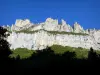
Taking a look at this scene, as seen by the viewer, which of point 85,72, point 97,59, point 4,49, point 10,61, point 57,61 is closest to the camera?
point 85,72

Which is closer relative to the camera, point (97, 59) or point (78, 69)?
point (78, 69)

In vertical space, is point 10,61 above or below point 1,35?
below

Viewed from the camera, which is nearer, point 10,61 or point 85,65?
point 85,65

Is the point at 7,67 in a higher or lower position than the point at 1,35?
lower

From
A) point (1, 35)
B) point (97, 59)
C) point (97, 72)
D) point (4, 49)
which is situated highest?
point (1, 35)

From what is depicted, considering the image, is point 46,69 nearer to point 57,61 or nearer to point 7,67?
point 57,61

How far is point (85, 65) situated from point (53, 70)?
331 cm

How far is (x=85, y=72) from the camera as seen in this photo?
80.2 ft

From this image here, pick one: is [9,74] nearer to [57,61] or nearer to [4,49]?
[57,61]

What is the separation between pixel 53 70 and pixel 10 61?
7.83 m

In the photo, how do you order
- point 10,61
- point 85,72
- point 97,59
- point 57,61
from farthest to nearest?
1. point 10,61
2. point 97,59
3. point 57,61
4. point 85,72

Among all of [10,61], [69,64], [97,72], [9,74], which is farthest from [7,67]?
[97,72]

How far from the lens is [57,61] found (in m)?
26.2

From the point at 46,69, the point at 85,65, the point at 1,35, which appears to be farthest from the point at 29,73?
the point at 1,35
